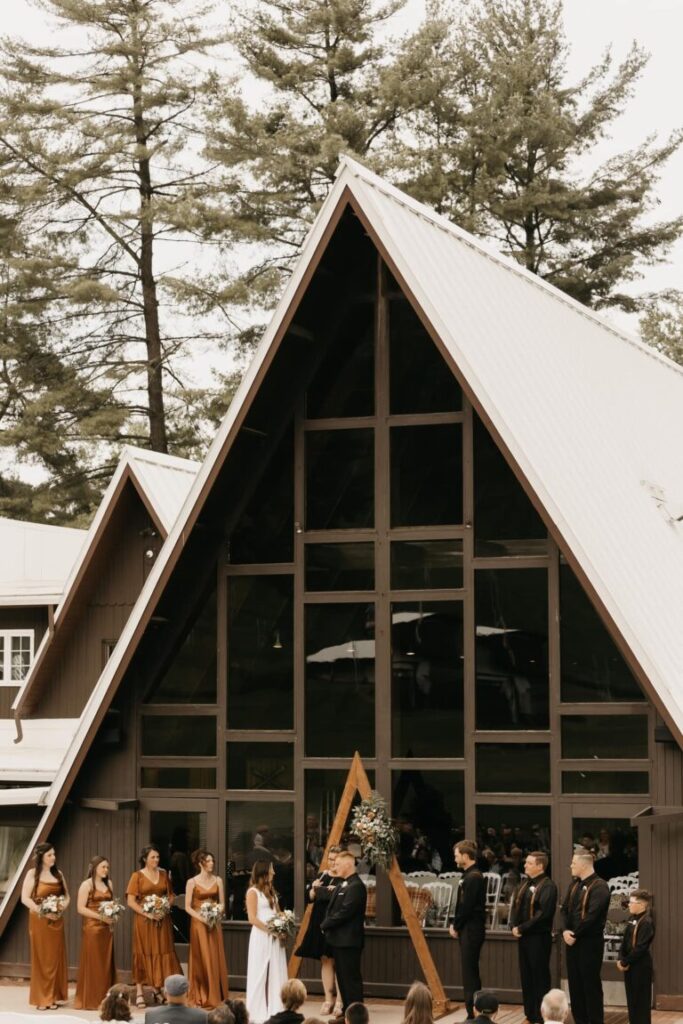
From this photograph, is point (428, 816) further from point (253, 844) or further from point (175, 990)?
point (175, 990)

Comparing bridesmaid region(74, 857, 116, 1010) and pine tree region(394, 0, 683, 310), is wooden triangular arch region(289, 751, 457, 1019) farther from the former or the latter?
pine tree region(394, 0, 683, 310)

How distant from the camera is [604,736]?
1450cm

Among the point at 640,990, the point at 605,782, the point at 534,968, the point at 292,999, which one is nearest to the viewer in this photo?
the point at 292,999

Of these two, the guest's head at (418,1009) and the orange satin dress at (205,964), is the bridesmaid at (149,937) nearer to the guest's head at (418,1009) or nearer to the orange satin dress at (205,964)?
the orange satin dress at (205,964)

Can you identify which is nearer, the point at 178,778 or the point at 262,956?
the point at 262,956

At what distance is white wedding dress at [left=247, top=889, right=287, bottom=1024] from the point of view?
556 inches

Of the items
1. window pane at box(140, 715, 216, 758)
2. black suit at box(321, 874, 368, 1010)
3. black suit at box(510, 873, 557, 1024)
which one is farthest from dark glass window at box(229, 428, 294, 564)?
black suit at box(510, 873, 557, 1024)

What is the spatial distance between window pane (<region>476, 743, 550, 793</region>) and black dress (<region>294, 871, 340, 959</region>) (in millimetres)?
1657

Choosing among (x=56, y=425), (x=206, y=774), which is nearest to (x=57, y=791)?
(x=206, y=774)

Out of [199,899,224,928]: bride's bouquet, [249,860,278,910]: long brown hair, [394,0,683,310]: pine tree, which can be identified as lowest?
[199,899,224,928]: bride's bouquet

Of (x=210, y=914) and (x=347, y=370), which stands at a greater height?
(x=347, y=370)

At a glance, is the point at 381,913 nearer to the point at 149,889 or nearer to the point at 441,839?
the point at 441,839

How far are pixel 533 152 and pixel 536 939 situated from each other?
2396 centimetres

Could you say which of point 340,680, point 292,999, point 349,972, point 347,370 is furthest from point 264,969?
point 347,370
